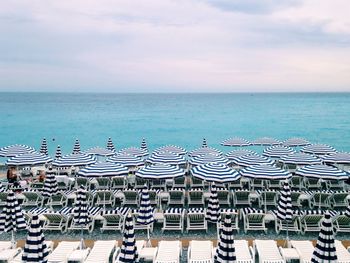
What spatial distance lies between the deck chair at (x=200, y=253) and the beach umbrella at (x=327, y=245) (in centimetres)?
250

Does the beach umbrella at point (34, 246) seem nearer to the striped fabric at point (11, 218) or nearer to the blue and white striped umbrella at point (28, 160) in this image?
the striped fabric at point (11, 218)

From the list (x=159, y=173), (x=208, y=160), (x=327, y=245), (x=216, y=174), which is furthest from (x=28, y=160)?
(x=327, y=245)

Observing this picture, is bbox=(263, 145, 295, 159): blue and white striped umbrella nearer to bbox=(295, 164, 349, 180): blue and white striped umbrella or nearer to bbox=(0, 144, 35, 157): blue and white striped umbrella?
bbox=(295, 164, 349, 180): blue and white striped umbrella

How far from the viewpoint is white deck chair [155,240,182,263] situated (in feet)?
28.5

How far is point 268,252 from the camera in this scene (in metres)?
9.00

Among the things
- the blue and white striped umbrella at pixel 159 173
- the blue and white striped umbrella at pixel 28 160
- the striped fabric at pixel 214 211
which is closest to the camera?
the striped fabric at pixel 214 211

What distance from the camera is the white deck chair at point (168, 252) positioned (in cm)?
869

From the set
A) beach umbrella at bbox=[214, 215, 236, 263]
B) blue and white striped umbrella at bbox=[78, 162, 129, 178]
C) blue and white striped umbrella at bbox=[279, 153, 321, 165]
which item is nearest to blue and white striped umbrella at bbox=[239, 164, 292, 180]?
blue and white striped umbrella at bbox=[279, 153, 321, 165]

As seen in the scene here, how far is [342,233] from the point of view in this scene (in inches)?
439

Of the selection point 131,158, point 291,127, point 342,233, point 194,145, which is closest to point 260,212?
point 342,233

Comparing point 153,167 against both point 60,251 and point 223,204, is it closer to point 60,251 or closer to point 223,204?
point 223,204

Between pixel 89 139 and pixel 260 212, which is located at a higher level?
pixel 260 212

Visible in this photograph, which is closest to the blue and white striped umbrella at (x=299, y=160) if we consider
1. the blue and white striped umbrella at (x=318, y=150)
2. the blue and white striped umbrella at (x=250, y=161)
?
the blue and white striped umbrella at (x=250, y=161)

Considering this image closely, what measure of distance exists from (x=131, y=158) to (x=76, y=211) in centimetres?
587
